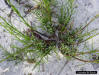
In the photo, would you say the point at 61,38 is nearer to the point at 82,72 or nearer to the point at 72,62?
the point at 72,62

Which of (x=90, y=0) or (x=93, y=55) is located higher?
(x=90, y=0)

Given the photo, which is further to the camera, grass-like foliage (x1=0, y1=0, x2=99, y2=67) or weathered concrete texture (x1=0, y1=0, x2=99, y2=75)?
weathered concrete texture (x1=0, y1=0, x2=99, y2=75)

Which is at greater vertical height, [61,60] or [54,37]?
[54,37]

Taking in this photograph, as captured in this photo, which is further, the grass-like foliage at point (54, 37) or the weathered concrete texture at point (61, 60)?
the weathered concrete texture at point (61, 60)

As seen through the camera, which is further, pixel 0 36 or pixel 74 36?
pixel 0 36

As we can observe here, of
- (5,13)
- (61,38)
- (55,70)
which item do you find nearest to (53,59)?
(55,70)

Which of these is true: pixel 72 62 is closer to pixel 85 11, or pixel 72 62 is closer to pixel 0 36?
pixel 85 11

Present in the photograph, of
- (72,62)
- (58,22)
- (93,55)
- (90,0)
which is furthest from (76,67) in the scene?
(90,0)

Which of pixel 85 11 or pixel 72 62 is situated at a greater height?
pixel 85 11

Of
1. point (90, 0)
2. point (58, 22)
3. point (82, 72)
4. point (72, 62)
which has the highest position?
point (90, 0)
